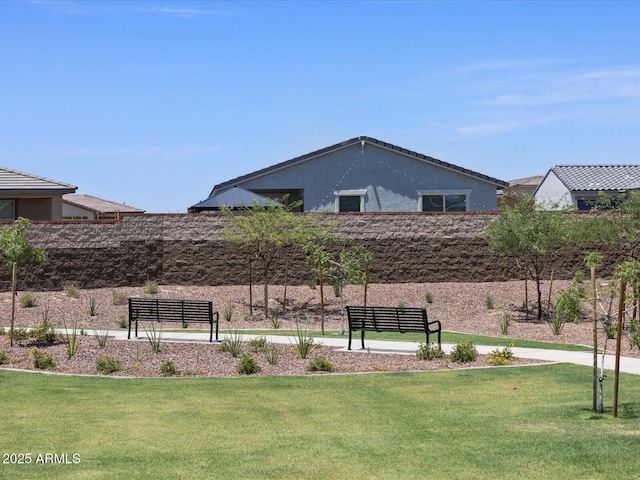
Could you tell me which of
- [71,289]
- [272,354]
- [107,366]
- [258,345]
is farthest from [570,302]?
[71,289]

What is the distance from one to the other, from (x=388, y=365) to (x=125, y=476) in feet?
29.8

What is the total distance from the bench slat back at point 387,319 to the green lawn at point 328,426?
3.06m

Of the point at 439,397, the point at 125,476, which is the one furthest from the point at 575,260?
the point at 125,476

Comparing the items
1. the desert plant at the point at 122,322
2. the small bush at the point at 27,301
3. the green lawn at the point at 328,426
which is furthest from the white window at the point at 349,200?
the green lawn at the point at 328,426

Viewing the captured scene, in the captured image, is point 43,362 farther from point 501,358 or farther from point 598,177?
point 598,177

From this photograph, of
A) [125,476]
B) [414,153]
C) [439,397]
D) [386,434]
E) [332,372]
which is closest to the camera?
[125,476]

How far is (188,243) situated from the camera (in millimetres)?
34719

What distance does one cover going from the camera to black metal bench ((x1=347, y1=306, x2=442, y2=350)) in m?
20.2

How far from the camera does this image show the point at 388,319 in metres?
20.5

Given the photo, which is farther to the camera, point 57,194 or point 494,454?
point 57,194

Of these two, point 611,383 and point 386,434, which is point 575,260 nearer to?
point 611,383

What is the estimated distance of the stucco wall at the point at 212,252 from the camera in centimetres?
3431

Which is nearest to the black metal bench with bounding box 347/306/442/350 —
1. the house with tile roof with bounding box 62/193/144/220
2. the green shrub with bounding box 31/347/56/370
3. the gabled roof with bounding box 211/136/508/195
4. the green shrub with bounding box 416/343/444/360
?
the green shrub with bounding box 416/343/444/360

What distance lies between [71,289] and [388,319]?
15.6 meters
